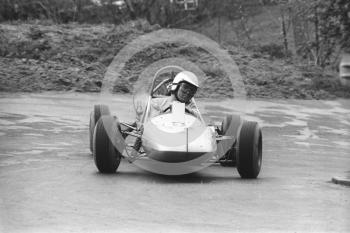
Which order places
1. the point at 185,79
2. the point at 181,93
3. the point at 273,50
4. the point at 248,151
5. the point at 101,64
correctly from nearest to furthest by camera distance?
the point at 248,151 → the point at 185,79 → the point at 181,93 → the point at 101,64 → the point at 273,50

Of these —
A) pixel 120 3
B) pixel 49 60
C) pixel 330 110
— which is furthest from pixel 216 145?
pixel 120 3

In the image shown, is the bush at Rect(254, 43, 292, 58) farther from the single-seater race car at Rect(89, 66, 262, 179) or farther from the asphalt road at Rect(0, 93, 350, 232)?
the single-seater race car at Rect(89, 66, 262, 179)

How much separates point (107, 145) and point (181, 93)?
1.76m

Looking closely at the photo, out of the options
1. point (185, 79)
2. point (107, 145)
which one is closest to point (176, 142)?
point (107, 145)

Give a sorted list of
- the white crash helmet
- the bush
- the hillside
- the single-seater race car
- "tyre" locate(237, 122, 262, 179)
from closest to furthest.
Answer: the single-seater race car
"tyre" locate(237, 122, 262, 179)
the white crash helmet
the hillside
the bush

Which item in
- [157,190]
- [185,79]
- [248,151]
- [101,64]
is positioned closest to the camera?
[157,190]

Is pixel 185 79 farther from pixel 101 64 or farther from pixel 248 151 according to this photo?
pixel 101 64

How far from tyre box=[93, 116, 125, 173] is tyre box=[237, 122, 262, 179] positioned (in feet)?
5.36

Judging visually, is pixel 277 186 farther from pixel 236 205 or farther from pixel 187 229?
pixel 187 229

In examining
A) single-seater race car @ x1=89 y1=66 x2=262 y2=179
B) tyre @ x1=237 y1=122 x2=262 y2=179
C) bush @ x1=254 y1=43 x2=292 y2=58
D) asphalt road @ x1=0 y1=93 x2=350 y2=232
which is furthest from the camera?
bush @ x1=254 y1=43 x2=292 y2=58

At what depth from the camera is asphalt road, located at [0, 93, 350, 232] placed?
983 cm

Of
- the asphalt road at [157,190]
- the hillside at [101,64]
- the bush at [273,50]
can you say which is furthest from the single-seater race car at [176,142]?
the bush at [273,50]

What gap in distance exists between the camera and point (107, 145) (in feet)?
42.7

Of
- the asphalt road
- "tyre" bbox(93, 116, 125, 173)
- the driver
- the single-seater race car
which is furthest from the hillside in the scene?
"tyre" bbox(93, 116, 125, 173)
